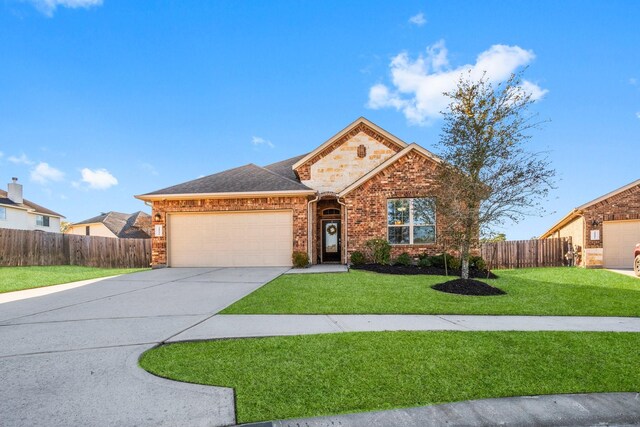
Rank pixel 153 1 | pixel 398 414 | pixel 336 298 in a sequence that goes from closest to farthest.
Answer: pixel 398 414, pixel 336 298, pixel 153 1

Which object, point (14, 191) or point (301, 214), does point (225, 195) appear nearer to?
point (301, 214)

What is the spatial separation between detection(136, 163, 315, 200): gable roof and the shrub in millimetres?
3311

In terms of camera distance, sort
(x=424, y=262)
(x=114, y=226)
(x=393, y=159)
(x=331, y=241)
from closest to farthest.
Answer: (x=424, y=262) < (x=393, y=159) < (x=331, y=241) < (x=114, y=226)

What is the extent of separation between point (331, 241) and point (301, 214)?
103 inches

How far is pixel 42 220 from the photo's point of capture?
101 ft

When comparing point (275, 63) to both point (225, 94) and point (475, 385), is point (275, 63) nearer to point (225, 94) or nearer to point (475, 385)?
point (225, 94)

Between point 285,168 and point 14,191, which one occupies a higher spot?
point 285,168

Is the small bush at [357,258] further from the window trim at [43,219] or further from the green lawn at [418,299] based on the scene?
the window trim at [43,219]

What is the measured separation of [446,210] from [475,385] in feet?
21.6

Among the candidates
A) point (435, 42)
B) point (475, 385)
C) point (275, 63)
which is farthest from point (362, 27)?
point (475, 385)

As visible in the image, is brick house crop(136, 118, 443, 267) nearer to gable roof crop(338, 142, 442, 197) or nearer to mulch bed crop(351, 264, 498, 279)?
gable roof crop(338, 142, 442, 197)

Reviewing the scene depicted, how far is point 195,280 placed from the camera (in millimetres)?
10094

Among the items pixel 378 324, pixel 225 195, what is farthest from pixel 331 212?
pixel 378 324

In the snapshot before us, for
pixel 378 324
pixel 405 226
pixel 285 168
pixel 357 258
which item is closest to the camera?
pixel 378 324
